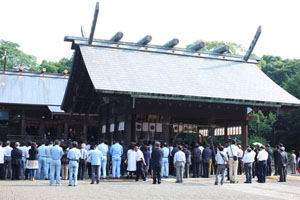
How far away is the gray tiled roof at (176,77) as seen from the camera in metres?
18.8

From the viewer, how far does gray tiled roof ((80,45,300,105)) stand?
1878 cm

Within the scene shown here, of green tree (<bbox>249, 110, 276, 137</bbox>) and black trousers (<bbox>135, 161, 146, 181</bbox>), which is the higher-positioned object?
green tree (<bbox>249, 110, 276, 137</bbox>)

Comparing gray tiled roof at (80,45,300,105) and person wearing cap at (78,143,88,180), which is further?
gray tiled roof at (80,45,300,105)

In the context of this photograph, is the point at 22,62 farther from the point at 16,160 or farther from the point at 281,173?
the point at 281,173

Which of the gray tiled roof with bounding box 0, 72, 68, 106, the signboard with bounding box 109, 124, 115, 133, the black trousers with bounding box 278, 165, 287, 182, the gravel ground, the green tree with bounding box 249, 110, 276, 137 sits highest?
the gray tiled roof with bounding box 0, 72, 68, 106

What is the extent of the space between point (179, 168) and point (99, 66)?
21.8ft

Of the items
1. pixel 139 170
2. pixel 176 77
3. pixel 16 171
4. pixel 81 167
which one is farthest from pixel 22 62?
pixel 139 170

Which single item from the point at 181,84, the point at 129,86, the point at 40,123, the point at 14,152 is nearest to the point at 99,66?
the point at 129,86

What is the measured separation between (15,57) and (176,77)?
49.6m

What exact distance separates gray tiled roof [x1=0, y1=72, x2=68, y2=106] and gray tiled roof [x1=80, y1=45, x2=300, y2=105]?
12880 millimetres

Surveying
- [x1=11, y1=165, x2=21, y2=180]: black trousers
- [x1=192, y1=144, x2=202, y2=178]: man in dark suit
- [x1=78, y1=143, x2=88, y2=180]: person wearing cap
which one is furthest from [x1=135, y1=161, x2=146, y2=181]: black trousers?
[x1=11, y1=165, x2=21, y2=180]: black trousers

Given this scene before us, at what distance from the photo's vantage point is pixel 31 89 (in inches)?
1374

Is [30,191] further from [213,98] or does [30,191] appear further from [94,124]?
[94,124]

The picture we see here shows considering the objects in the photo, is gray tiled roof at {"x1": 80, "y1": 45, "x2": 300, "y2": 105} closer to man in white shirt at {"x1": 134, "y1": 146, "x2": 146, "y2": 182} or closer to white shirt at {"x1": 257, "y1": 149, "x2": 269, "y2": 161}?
man in white shirt at {"x1": 134, "y1": 146, "x2": 146, "y2": 182}
